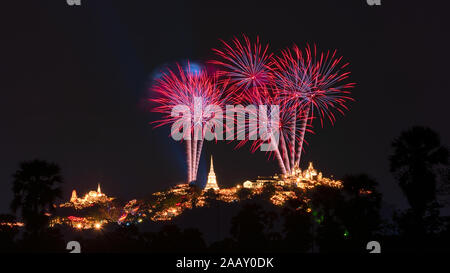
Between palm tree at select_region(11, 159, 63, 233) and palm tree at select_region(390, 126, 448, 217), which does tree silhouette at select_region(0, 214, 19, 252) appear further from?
palm tree at select_region(390, 126, 448, 217)

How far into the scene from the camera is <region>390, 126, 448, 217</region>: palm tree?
35.3 meters

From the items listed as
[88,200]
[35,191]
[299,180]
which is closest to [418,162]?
[35,191]

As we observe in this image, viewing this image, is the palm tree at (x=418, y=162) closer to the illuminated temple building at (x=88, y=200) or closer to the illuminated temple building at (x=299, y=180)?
the illuminated temple building at (x=299, y=180)

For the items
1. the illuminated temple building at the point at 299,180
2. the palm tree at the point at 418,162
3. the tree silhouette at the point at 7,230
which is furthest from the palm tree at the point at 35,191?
the illuminated temple building at the point at 299,180

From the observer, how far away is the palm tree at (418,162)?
35312 mm

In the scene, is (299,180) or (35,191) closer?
(35,191)

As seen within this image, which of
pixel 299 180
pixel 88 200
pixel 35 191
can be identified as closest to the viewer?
pixel 35 191

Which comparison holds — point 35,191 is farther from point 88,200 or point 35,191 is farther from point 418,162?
point 88,200

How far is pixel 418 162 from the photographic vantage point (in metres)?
36.8

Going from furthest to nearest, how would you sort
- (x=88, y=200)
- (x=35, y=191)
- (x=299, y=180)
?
(x=88, y=200) → (x=299, y=180) → (x=35, y=191)

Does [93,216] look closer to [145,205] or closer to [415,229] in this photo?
[145,205]
